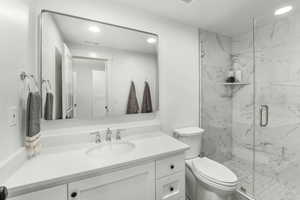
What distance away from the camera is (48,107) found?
48.0 inches

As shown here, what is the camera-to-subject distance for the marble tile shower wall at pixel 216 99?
6.89ft

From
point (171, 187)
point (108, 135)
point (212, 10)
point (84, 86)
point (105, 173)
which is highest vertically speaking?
point (212, 10)

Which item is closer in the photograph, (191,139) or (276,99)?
(191,139)

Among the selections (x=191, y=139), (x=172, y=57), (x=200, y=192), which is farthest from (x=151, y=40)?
(x=200, y=192)

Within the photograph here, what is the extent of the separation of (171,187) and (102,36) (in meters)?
1.57

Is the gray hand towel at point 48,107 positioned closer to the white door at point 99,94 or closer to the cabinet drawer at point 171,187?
the white door at point 99,94

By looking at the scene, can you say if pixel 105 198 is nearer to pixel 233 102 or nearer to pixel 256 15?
pixel 233 102

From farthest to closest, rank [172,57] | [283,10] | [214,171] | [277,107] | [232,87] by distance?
[232,87]
[277,107]
[172,57]
[283,10]
[214,171]

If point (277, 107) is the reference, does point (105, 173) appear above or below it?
below

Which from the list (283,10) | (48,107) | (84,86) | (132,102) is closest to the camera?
(48,107)

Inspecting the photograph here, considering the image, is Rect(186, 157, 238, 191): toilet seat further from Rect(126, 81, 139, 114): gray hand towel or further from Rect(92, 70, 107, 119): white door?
Rect(92, 70, 107, 119): white door

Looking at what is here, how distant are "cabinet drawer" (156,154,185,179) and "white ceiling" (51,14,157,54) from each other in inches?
46.1

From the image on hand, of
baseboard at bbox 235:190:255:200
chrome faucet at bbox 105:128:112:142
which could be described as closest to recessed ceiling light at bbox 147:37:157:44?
chrome faucet at bbox 105:128:112:142

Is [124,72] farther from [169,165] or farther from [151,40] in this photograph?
[169,165]
